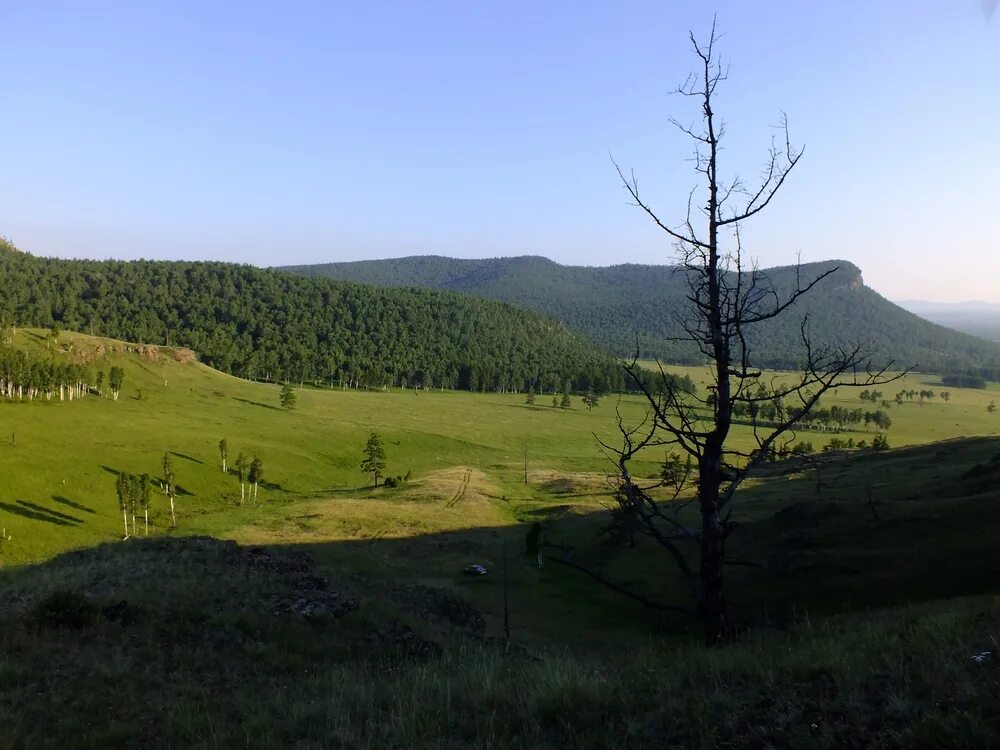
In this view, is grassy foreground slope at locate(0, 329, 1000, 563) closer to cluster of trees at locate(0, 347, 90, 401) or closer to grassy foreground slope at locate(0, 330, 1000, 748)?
grassy foreground slope at locate(0, 330, 1000, 748)

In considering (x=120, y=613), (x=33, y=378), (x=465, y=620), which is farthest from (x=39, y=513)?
(x=120, y=613)

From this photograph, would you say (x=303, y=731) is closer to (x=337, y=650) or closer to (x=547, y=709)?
(x=547, y=709)

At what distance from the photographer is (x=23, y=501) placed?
7706cm

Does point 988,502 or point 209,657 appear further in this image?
point 988,502

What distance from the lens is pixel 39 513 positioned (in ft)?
248

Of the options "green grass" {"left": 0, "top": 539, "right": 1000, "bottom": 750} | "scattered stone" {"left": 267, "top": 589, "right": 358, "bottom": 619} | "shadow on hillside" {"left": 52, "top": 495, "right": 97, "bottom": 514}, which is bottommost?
"shadow on hillside" {"left": 52, "top": 495, "right": 97, "bottom": 514}

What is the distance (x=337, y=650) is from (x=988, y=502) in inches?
1498

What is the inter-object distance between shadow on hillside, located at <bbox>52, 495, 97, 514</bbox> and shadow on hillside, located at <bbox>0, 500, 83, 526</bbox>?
8.71 feet

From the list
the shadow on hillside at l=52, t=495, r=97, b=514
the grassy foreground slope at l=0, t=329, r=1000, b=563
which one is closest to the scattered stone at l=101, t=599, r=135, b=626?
the grassy foreground slope at l=0, t=329, r=1000, b=563

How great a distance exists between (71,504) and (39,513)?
5.26m

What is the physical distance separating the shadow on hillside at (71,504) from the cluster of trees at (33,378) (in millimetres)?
52583

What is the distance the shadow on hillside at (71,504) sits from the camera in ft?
263

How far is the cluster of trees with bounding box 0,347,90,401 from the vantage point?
11916 centimetres

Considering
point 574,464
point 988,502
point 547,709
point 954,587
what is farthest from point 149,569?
point 574,464
